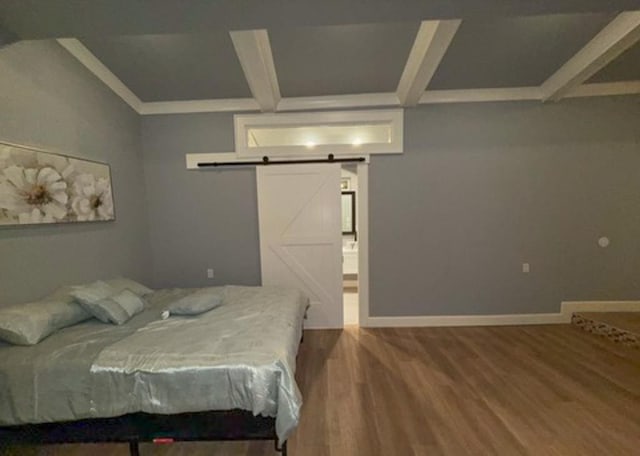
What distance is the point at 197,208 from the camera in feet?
13.0

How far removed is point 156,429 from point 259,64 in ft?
9.70

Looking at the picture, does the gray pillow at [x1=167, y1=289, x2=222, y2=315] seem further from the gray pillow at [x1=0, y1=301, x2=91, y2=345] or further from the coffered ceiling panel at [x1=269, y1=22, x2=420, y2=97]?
the coffered ceiling panel at [x1=269, y1=22, x2=420, y2=97]

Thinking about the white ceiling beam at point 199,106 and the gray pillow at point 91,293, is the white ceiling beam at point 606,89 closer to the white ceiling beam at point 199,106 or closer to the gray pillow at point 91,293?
the white ceiling beam at point 199,106

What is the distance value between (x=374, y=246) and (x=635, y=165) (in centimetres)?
330

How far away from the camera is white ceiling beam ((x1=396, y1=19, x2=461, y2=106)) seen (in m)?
2.45

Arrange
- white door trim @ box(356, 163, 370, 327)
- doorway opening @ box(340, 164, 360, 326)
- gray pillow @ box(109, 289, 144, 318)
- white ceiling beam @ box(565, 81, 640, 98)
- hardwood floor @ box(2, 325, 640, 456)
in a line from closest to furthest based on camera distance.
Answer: hardwood floor @ box(2, 325, 640, 456) < gray pillow @ box(109, 289, 144, 318) < white ceiling beam @ box(565, 81, 640, 98) < white door trim @ box(356, 163, 370, 327) < doorway opening @ box(340, 164, 360, 326)

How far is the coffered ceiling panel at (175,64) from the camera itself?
2.79 meters

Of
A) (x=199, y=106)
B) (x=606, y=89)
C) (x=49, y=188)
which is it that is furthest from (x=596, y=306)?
(x=49, y=188)

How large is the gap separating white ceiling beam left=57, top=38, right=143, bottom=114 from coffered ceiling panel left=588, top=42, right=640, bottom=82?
531cm

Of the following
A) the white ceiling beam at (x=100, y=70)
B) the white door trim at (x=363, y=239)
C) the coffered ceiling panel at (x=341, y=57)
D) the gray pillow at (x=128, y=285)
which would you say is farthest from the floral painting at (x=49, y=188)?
the white door trim at (x=363, y=239)

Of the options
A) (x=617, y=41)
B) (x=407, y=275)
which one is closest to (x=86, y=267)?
(x=407, y=275)

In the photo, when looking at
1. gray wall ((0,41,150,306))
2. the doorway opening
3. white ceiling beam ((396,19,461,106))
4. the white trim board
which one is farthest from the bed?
the doorway opening

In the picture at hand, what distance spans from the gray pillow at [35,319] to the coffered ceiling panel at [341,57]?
106 inches

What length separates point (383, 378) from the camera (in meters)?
2.71
